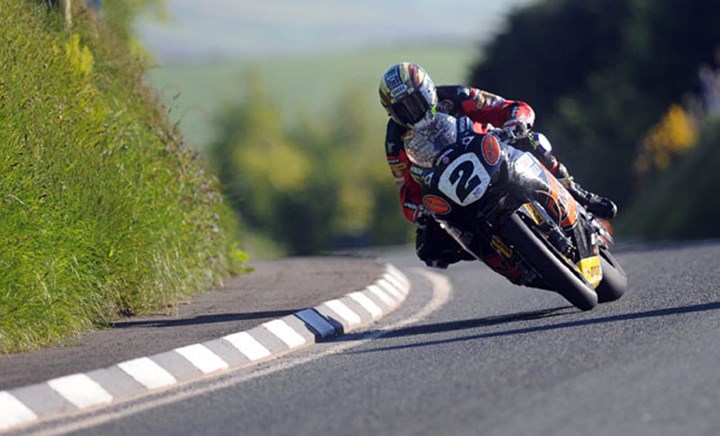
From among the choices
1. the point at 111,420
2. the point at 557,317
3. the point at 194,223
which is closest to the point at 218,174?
the point at 194,223

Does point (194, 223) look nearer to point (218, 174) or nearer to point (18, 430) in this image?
point (218, 174)

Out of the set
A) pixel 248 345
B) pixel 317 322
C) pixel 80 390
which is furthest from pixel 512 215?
pixel 80 390

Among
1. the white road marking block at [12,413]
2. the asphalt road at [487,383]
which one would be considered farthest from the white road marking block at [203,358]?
the white road marking block at [12,413]

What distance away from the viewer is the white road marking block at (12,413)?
746 centimetres

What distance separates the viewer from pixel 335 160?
322ft

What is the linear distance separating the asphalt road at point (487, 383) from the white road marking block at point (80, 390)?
211mm

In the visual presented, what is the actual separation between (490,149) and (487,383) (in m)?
2.94

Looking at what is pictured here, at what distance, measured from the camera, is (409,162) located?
11.5 meters

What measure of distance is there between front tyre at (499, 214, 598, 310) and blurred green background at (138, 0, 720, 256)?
5.20 metres

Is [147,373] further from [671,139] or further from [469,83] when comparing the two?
[469,83]

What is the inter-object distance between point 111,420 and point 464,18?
6858 inches

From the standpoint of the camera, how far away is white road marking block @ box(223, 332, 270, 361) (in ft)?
32.1

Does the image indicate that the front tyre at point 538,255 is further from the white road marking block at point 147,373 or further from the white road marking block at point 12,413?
the white road marking block at point 12,413

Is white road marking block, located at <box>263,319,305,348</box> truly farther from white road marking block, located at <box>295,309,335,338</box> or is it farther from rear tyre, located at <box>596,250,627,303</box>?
rear tyre, located at <box>596,250,627,303</box>
